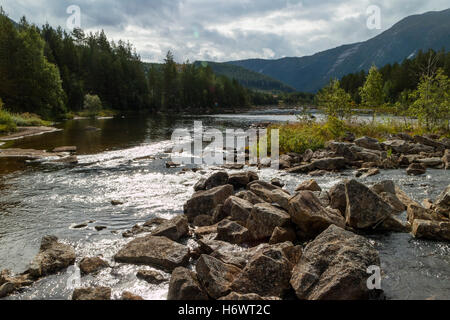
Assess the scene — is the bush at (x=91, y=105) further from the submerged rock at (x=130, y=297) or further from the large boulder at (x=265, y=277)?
the large boulder at (x=265, y=277)

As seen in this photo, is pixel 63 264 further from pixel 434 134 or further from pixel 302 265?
pixel 434 134

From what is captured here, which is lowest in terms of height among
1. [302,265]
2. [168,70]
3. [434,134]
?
[302,265]

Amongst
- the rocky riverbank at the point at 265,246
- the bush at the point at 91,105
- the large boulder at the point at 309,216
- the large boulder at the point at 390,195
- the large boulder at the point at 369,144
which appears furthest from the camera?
the bush at the point at 91,105

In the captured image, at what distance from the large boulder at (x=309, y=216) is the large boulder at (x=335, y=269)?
135 centimetres

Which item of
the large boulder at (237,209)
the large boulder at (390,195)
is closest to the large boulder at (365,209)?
the large boulder at (390,195)

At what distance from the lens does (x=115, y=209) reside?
36.4 feet

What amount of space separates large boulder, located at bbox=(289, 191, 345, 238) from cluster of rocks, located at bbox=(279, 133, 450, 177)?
26.3 feet

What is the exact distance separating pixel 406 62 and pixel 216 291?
132 metres

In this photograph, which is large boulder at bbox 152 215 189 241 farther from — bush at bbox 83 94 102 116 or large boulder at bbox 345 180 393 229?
bush at bbox 83 94 102 116

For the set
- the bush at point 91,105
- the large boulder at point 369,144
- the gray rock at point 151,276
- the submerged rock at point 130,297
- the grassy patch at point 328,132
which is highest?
the bush at point 91,105

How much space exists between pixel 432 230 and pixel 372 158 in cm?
1093

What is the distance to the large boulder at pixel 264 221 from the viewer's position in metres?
7.69

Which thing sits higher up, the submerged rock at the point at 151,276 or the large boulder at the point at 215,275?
the large boulder at the point at 215,275
